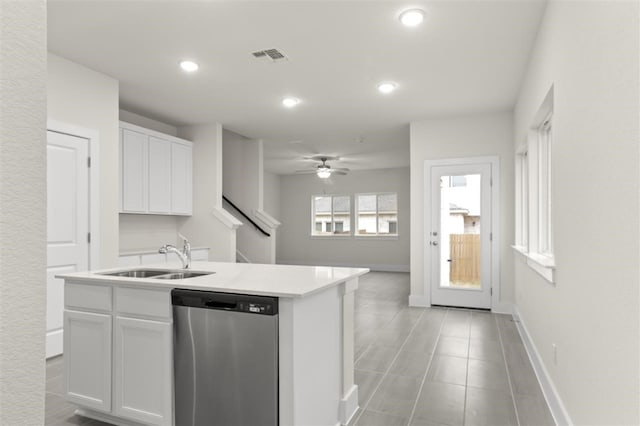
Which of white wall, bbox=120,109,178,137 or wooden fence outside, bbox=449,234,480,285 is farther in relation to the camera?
→ wooden fence outside, bbox=449,234,480,285

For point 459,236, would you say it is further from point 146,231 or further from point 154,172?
point 146,231

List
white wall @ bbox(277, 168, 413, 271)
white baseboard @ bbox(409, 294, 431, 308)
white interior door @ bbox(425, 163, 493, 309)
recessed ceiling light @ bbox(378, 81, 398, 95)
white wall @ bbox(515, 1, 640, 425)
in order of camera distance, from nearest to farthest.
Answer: white wall @ bbox(515, 1, 640, 425) → recessed ceiling light @ bbox(378, 81, 398, 95) → white interior door @ bbox(425, 163, 493, 309) → white baseboard @ bbox(409, 294, 431, 308) → white wall @ bbox(277, 168, 413, 271)

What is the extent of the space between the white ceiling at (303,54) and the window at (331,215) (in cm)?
526

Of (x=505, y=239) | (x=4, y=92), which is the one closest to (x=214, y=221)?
(x=505, y=239)

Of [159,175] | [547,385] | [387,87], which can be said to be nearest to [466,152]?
[387,87]

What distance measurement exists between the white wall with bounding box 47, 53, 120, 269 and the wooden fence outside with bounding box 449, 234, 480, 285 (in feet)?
13.8

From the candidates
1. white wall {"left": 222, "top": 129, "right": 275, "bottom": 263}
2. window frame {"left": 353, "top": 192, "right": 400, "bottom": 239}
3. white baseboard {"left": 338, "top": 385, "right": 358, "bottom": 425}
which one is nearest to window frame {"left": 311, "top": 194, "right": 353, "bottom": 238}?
window frame {"left": 353, "top": 192, "right": 400, "bottom": 239}

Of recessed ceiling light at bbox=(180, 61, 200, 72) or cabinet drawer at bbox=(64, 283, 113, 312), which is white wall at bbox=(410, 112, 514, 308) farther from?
cabinet drawer at bbox=(64, 283, 113, 312)

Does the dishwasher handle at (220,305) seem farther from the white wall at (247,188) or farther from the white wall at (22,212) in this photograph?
the white wall at (247,188)

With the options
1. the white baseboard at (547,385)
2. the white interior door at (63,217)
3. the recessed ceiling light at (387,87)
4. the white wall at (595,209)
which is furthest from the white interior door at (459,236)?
the white interior door at (63,217)

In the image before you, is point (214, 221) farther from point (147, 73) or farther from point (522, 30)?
point (522, 30)

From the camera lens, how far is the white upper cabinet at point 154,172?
4488 millimetres

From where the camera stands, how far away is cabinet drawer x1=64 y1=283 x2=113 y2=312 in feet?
7.55

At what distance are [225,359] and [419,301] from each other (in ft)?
13.1
